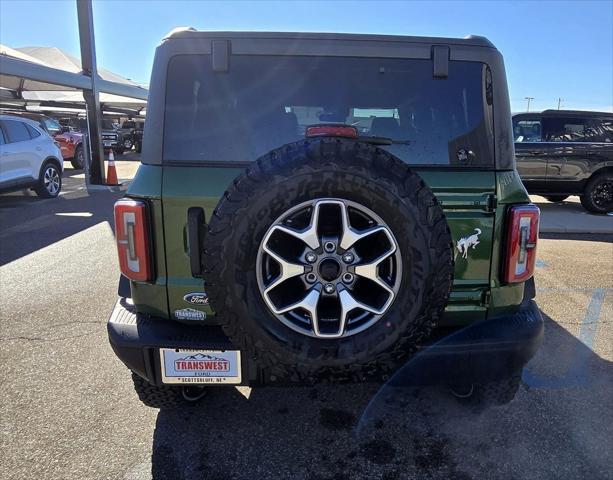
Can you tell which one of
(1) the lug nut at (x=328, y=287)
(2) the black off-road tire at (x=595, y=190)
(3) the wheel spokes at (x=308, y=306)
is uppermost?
(1) the lug nut at (x=328, y=287)

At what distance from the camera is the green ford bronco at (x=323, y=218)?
71.2 inches

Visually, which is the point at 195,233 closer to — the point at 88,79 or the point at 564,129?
the point at 564,129

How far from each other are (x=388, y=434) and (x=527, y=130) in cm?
808

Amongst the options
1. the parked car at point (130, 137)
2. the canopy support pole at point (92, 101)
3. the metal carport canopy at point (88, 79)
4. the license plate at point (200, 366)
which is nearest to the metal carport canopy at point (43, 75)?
the metal carport canopy at point (88, 79)

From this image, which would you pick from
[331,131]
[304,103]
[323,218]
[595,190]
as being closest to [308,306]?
[323,218]

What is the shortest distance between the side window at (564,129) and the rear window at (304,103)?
302 inches

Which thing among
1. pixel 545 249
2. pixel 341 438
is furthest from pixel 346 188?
pixel 545 249

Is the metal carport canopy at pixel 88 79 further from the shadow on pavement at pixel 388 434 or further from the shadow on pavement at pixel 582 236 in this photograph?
the shadow on pavement at pixel 388 434

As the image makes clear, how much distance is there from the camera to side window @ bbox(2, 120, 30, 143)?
9211mm

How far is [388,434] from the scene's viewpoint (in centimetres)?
248

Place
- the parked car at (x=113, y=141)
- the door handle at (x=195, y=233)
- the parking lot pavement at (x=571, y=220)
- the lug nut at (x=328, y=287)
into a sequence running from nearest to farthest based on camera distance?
the lug nut at (x=328, y=287) < the door handle at (x=195, y=233) < the parking lot pavement at (x=571, y=220) < the parked car at (x=113, y=141)

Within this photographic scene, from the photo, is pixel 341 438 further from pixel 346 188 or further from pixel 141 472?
pixel 346 188

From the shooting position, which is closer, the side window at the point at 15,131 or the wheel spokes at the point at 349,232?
the wheel spokes at the point at 349,232

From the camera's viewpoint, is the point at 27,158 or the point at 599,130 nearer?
the point at 599,130
